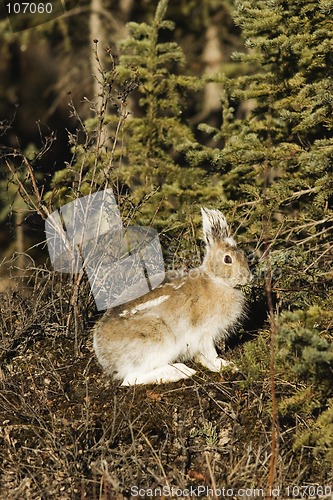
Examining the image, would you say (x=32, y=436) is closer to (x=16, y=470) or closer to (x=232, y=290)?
(x=16, y=470)

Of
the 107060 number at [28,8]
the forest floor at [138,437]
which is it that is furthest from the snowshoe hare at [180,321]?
the 107060 number at [28,8]

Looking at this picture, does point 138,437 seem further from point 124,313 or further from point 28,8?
point 28,8

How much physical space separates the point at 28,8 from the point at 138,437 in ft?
26.2

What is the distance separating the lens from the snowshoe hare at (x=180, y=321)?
5.91 metres

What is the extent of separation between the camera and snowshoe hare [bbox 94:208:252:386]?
5.91m

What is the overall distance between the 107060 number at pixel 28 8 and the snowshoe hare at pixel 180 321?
6.37 m

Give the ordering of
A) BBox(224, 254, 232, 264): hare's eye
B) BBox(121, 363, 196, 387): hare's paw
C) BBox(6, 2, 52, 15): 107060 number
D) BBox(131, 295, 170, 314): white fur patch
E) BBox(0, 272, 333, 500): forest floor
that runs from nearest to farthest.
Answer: BBox(0, 272, 333, 500): forest floor → BBox(121, 363, 196, 387): hare's paw → BBox(131, 295, 170, 314): white fur patch → BBox(224, 254, 232, 264): hare's eye → BBox(6, 2, 52, 15): 107060 number

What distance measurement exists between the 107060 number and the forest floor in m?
6.66

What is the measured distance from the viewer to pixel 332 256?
6250mm

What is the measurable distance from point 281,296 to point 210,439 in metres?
1.80

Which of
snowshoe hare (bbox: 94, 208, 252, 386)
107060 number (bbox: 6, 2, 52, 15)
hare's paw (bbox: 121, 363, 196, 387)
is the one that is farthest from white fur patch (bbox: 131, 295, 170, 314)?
107060 number (bbox: 6, 2, 52, 15)

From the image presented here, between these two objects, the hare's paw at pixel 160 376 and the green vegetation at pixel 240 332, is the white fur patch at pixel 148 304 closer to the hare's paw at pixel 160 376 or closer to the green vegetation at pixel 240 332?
the hare's paw at pixel 160 376

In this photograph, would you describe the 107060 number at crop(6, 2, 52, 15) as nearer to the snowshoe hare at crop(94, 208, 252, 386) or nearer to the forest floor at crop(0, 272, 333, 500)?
the snowshoe hare at crop(94, 208, 252, 386)

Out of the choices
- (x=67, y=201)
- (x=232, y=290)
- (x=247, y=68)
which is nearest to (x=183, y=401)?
(x=232, y=290)
